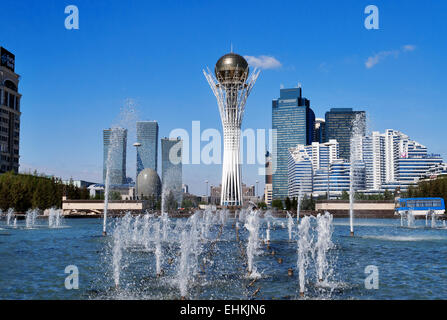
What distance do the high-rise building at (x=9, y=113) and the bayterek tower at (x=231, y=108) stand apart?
44.2 metres

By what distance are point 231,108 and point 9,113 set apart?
4950 cm

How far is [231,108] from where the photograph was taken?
282 feet

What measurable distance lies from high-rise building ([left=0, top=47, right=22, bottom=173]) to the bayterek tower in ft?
145

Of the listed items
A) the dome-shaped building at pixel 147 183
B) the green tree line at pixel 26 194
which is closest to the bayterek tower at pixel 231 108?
the green tree line at pixel 26 194

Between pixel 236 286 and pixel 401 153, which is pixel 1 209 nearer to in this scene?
pixel 236 286

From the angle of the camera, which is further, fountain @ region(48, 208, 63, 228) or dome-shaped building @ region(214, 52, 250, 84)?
dome-shaped building @ region(214, 52, 250, 84)

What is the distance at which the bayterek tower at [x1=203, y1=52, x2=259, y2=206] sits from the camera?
281 ft

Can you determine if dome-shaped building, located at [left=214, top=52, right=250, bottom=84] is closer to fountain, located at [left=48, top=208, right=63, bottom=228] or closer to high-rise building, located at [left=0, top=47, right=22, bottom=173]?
fountain, located at [left=48, top=208, right=63, bottom=228]

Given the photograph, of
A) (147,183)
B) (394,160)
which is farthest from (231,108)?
(394,160)

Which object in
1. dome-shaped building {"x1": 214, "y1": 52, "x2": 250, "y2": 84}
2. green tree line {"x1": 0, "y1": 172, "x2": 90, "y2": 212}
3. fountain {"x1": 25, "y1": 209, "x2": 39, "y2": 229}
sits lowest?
fountain {"x1": 25, "y1": 209, "x2": 39, "y2": 229}

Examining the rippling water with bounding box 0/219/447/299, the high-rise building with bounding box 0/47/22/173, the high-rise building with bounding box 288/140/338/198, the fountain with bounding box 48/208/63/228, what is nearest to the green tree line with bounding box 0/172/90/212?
the fountain with bounding box 48/208/63/228

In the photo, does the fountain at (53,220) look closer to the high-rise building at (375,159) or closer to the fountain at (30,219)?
the fountain at (30,219)

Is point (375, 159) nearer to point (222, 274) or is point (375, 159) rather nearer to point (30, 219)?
point (30, 219)
